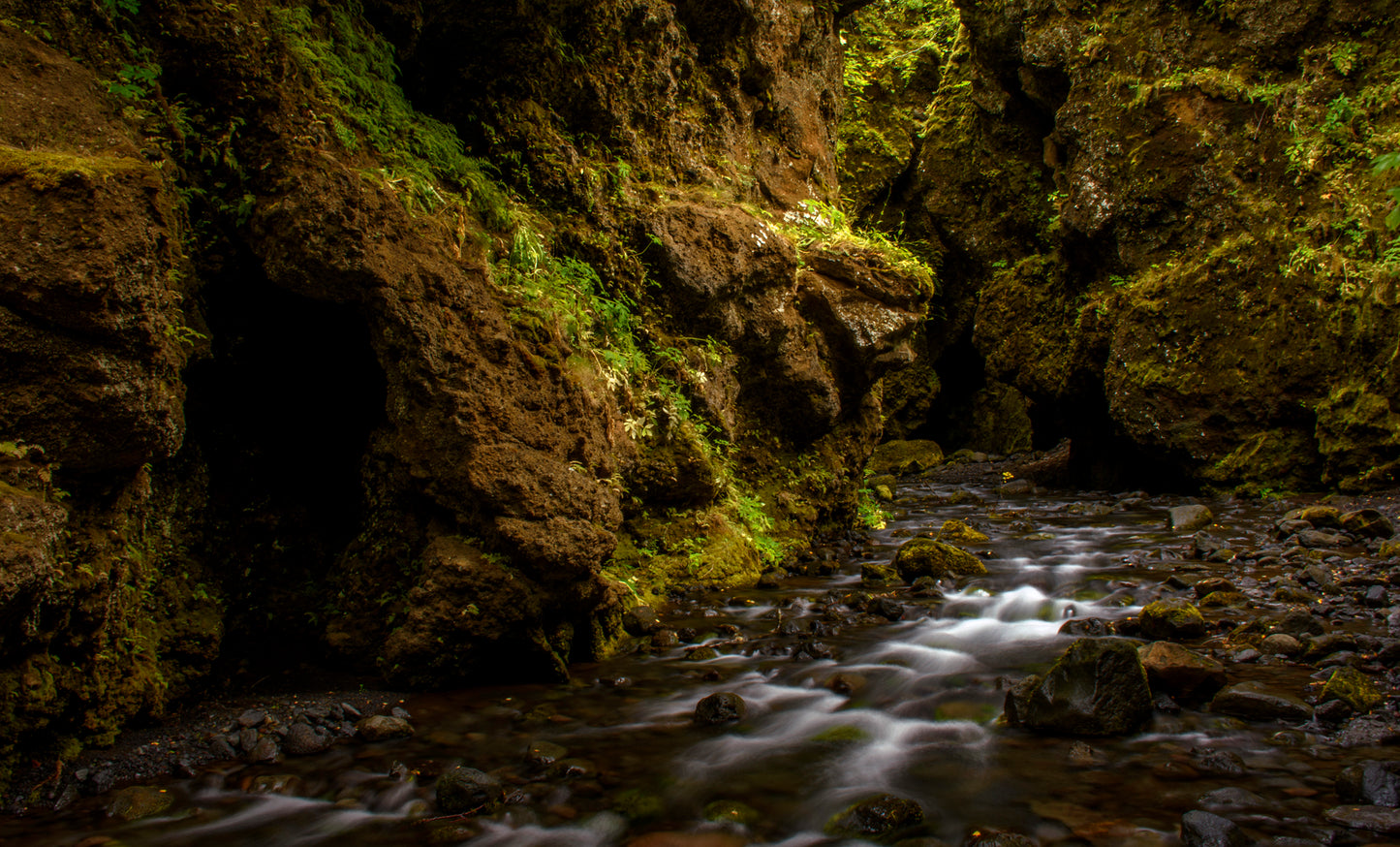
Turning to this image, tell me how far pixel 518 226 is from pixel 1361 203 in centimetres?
1166

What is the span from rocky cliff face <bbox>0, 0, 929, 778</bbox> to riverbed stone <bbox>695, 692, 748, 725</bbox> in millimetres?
918

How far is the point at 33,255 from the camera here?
2549mm

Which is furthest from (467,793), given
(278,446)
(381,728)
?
(278,446)

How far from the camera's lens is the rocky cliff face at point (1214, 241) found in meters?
10.0

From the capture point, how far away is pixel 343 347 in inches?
168

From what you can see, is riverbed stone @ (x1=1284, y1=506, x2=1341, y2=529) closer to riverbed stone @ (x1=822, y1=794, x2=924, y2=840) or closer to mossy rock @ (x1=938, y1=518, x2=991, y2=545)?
mossy rock @ (x1=938, y1=518, x2=991, y2=545)

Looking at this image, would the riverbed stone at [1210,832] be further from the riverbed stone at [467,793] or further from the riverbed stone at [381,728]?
the riverbed stone at [381,728]

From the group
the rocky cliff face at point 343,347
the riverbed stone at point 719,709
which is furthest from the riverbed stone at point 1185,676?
the rocky cliff face at point 343,347

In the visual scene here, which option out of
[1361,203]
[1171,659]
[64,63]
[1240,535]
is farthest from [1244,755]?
[1361,203]

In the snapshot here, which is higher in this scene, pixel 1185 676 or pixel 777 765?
pixel 1185 676

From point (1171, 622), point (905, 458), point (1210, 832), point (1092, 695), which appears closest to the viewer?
point (1210, 832)

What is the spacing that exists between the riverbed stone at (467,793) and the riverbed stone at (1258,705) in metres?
3.28

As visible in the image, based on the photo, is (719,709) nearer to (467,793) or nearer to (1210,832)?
(467,793)

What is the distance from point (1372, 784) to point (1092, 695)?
3.11 ft
